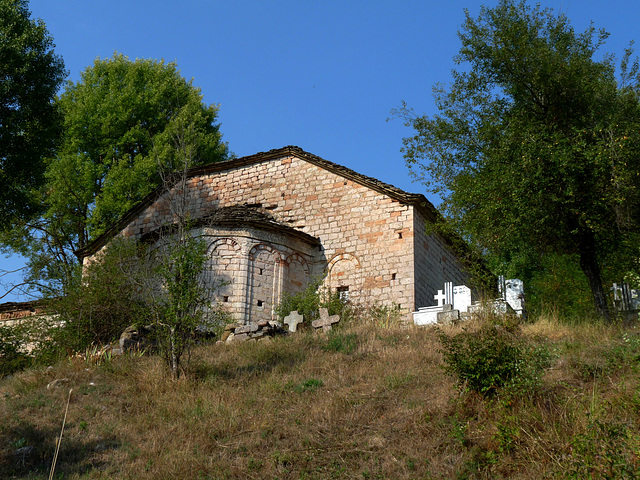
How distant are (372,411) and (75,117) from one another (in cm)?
1902

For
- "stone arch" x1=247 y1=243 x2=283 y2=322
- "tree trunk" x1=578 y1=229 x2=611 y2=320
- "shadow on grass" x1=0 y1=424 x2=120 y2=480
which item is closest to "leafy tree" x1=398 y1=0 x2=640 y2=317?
"tree trunk" x1=578 y1=229 x2=611 y2=320

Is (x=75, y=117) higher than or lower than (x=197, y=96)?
lower

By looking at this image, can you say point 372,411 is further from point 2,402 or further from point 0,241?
point 0,241

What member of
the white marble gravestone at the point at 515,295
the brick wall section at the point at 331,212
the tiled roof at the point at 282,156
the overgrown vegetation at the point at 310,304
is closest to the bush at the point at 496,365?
the white marble gravestone at the point at 515,295

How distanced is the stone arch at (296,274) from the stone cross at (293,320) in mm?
2219

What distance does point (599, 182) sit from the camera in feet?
43.4

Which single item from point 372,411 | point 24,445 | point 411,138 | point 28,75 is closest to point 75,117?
point 28,75

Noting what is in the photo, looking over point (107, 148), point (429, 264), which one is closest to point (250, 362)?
point (429, 264)

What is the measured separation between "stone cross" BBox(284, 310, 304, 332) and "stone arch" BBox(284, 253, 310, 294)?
2.22m

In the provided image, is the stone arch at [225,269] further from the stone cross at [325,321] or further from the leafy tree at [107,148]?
the leafy tree at [107,148]

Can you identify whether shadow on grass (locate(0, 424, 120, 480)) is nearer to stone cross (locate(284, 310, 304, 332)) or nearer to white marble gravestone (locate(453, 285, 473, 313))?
stone cross (locate(284, 310, 304, 332))

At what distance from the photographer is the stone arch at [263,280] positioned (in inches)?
667

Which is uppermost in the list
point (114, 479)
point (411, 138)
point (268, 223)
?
point (411, 138)

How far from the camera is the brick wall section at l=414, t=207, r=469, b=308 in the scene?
17625mm
